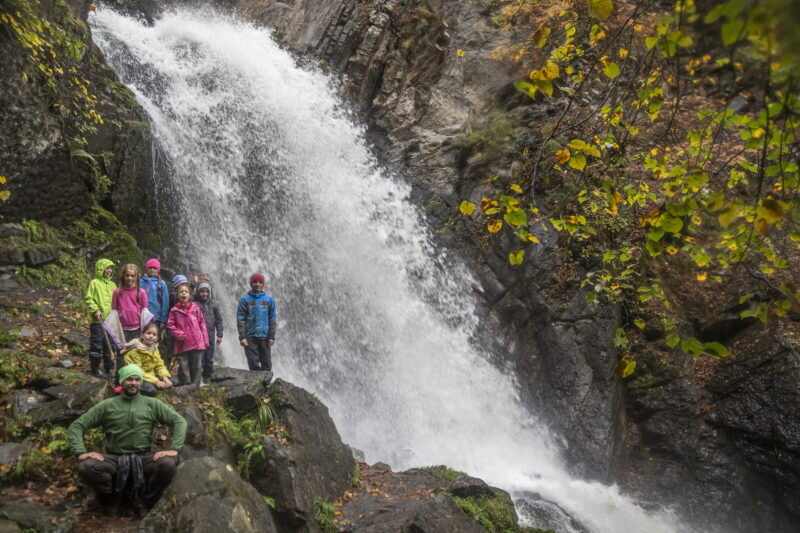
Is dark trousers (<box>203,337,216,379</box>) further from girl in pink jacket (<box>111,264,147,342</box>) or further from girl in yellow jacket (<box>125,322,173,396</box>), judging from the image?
girl in yellow jacket (<box>125,322,173,396</box>)

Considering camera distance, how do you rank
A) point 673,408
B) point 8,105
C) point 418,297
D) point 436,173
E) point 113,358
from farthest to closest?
point 436,173
point 418,297
point 673,408
point 8,105
point 113,358

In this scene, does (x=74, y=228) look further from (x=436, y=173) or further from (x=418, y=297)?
(x=436, y=173)

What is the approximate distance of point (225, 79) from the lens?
1578cm

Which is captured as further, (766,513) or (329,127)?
(329,127)

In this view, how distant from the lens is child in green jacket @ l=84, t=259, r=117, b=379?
6453 mm

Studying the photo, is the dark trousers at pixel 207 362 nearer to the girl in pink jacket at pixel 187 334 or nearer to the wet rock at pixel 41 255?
the girl in pink jacket at pixel 187 334

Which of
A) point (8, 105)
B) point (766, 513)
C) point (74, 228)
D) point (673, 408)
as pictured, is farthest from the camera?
point (673, 408)

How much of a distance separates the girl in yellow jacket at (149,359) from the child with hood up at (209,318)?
6.27ft

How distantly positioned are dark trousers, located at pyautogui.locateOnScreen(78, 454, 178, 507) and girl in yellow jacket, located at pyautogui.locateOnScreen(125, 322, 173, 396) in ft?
3.93

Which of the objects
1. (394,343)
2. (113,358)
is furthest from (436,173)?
(113,358)

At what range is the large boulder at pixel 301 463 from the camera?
218 inches

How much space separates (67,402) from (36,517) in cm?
155

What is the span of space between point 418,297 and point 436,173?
4398 mm

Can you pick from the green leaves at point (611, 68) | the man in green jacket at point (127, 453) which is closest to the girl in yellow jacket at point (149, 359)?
the man in green jacket at point (127, 453)
